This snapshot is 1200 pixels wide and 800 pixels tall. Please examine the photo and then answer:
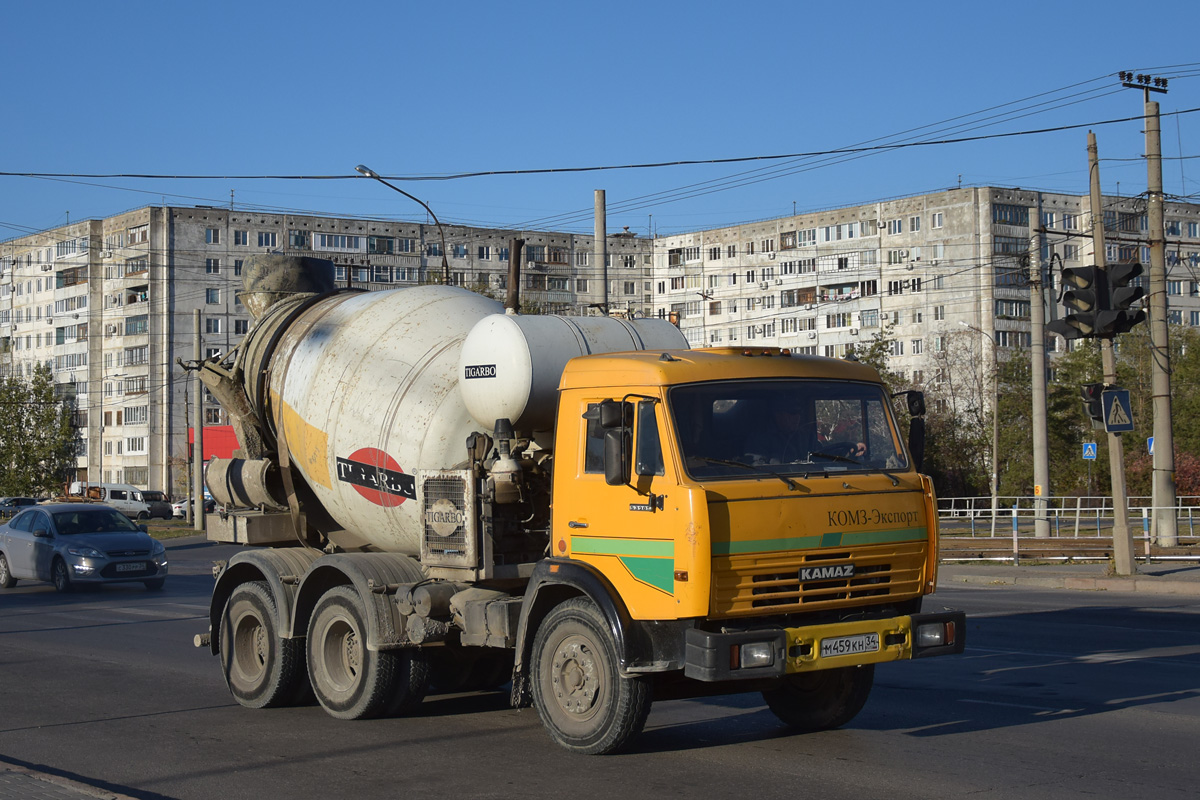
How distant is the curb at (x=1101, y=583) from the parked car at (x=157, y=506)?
64288 mm

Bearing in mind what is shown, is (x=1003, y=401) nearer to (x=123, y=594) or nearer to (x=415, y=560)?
(x=123, y=594)

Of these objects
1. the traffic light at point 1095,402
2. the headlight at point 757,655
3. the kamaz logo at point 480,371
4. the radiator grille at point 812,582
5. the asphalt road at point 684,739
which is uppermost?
the traffic light at point 1095,402

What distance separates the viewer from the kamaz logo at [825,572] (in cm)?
746

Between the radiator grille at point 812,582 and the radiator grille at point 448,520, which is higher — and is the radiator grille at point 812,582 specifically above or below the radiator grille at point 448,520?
below

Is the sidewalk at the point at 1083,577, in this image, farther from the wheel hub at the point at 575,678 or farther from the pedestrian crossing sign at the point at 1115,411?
the wheel hub at the point at 575,678

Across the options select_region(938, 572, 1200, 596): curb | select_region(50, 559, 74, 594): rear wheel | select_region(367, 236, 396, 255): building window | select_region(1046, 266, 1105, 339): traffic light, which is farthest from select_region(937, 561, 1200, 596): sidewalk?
select_region(367, 236, 396, 255): building window

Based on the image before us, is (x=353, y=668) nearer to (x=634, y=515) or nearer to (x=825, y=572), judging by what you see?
(x=634, y=515)

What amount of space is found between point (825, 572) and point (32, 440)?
87306 millimetres

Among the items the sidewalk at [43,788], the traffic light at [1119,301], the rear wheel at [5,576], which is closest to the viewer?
the sidewalk at [43,788]

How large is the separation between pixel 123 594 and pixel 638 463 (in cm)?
1727

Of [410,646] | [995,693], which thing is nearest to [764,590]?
[410,646]

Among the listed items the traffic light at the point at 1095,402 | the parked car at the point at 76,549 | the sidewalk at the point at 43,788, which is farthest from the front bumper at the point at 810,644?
the parked car at the point at 76,549

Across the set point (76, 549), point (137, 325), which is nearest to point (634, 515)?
point (76, 549)

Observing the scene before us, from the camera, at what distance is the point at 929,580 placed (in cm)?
808
